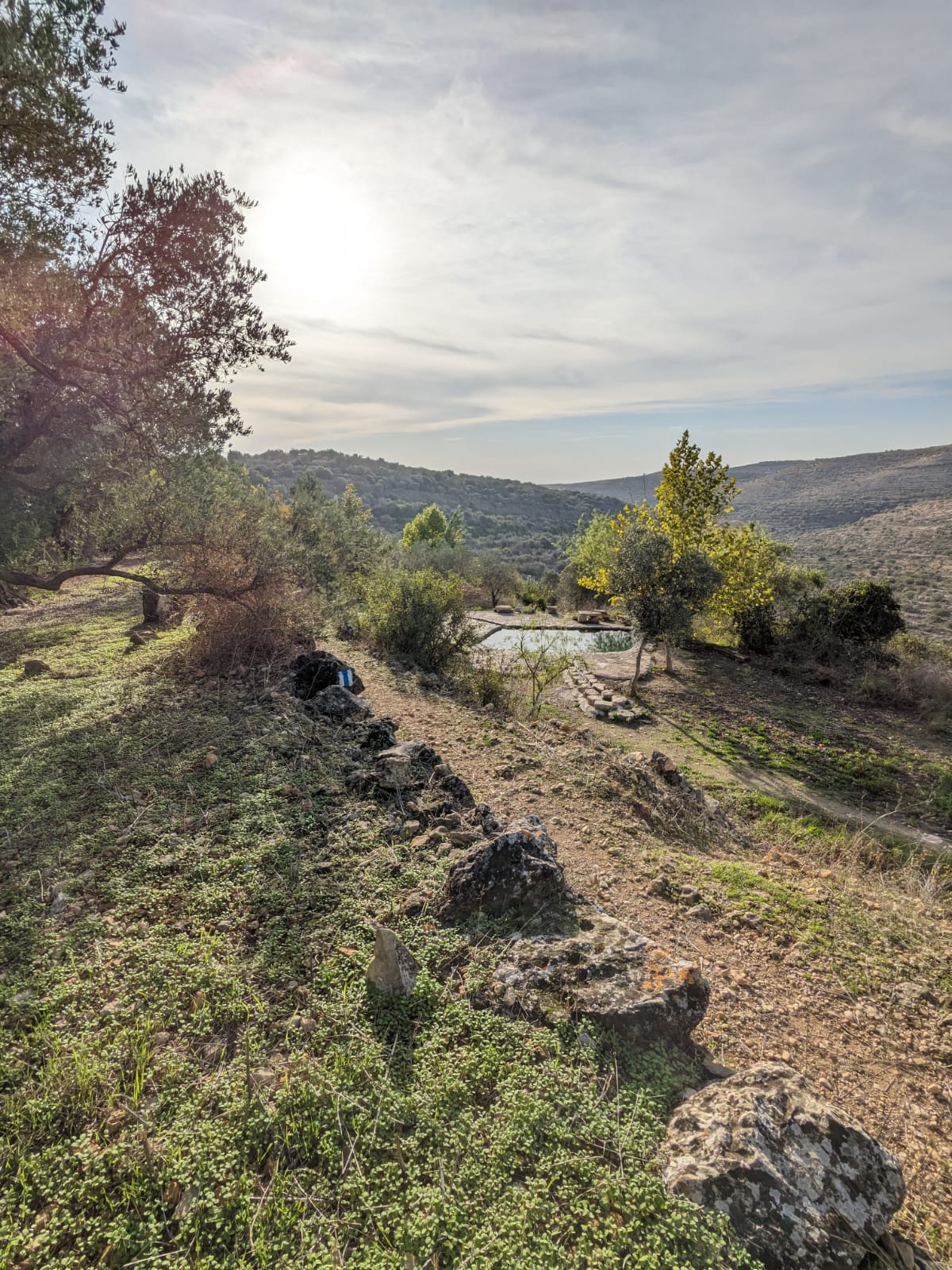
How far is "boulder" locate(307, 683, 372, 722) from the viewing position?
6012mm

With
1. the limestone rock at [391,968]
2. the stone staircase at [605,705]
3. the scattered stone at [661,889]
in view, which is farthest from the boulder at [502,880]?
the stone staircase at [605,705]

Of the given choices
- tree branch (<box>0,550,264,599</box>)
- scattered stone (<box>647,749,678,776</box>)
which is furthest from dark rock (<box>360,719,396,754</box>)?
scattered stone (<box>647,749,678,776</box>)

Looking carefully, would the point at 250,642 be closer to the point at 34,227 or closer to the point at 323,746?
the point at 323,746

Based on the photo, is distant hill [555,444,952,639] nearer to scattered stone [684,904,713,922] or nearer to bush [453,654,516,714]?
bush [453,654,516,714]

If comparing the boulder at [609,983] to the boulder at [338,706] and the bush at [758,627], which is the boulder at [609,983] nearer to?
the boulder at [338,706]

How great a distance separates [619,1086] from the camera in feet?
7.00

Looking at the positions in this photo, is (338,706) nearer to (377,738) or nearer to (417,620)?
(377,738)

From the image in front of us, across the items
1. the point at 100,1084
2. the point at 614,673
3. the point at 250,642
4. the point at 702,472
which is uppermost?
the point at 702,472

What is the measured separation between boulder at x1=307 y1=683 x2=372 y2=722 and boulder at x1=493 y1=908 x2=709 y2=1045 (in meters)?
3.62

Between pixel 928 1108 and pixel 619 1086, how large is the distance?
1512 millimetres

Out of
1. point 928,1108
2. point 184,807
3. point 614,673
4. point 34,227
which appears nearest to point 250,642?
point 184,807

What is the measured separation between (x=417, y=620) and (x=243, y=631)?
331cm

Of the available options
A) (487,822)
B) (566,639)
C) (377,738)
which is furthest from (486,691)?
(566,639)

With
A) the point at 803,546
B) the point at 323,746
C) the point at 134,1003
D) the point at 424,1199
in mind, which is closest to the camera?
the point at 424,1199
